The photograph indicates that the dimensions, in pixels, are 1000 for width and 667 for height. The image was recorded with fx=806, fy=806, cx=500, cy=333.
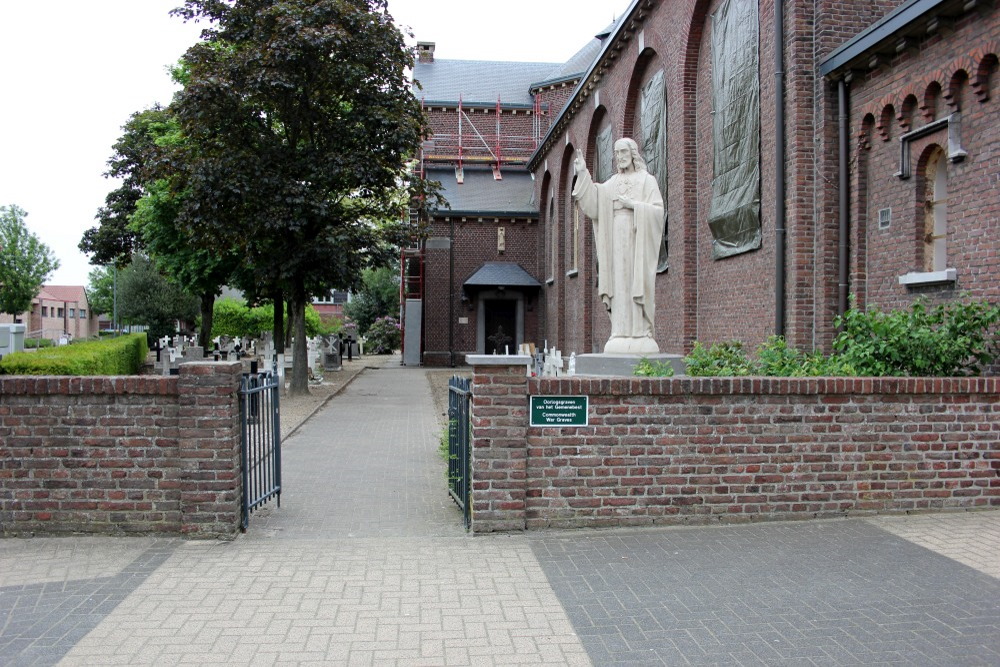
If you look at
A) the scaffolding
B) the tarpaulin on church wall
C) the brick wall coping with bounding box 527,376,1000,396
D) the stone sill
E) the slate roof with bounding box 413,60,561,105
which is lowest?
the brick wall coping with bounding box 527,376,1000,396

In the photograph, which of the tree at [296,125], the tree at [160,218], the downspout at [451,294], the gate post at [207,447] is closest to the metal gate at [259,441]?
the gate post at [207,447]

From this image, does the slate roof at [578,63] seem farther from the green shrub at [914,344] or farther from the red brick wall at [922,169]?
the green shrub at [914,344]

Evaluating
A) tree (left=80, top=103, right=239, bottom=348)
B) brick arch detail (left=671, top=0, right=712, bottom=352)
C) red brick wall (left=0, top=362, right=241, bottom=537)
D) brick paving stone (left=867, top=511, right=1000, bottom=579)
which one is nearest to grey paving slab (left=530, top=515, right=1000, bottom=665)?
brick paving stone (left=867, top=511, right=1000, bottom=579)

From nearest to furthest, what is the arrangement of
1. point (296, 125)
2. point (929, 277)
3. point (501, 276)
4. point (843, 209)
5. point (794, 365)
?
point (794, 365) < point (929, 277) < point (843, 209) < point (296, 125) < point (501, 276)

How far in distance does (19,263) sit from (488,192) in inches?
1729

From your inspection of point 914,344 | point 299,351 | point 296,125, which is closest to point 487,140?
point 296,125

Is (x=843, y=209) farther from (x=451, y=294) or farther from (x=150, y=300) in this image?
(x=150, y=300)

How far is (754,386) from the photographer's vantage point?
22.4ft

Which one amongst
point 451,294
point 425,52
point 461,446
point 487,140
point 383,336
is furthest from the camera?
point 383,336

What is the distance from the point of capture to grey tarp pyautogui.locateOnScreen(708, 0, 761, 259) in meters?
13.9

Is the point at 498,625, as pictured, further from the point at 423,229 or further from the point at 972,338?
the point at 423,229

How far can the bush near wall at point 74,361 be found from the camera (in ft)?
38.7

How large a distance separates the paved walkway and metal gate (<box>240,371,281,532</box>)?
0.25 meters

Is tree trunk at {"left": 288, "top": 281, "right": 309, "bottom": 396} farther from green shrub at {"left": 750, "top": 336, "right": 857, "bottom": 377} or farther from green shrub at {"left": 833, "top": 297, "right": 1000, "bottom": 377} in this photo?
green shrub at {"left": 833, "top": 297, "right": 1000, "bottom": 377}
